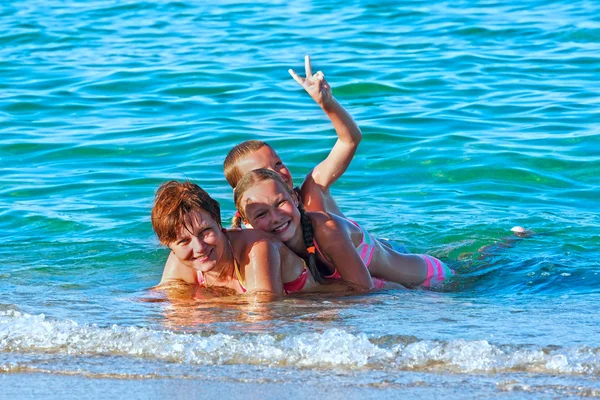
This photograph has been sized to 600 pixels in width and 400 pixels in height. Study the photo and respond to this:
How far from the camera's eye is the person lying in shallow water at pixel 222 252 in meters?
5.38

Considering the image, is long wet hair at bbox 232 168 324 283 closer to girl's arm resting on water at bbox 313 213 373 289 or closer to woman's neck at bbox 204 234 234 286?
girl's arm resting on water at bbox 313 213 373 289

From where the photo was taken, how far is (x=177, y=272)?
5.98 m

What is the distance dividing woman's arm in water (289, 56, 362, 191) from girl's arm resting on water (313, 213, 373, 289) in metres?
0.69

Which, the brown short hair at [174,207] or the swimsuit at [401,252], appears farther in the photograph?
the swimsuit at [401,252]

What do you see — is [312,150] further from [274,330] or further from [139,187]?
[274,330]

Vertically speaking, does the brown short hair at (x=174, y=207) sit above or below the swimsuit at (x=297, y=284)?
above

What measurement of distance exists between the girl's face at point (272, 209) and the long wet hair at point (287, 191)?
0.08 ft

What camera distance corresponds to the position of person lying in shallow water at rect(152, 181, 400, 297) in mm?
5375

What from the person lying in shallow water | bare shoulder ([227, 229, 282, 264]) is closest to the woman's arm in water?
the person lying in shallow water

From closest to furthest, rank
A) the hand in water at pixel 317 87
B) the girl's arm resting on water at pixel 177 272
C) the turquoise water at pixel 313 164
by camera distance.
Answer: the turquoise water at pixel 313 164, the girl's arm resting on water at pixel 177 272, the hand in water at pixel 317 87

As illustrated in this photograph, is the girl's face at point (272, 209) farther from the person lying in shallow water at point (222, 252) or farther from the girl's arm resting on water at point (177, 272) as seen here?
the girl's arm resting on water at point (177, 272)

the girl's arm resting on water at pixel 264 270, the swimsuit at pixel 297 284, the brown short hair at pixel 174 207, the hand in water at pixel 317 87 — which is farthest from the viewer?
the hand in water at pixel 317 87

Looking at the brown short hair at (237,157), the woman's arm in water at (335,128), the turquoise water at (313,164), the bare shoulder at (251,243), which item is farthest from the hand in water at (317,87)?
the turquoise water at (313,164)

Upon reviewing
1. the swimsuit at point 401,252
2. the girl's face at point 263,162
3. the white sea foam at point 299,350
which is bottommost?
the swimsuit at point 401,252
